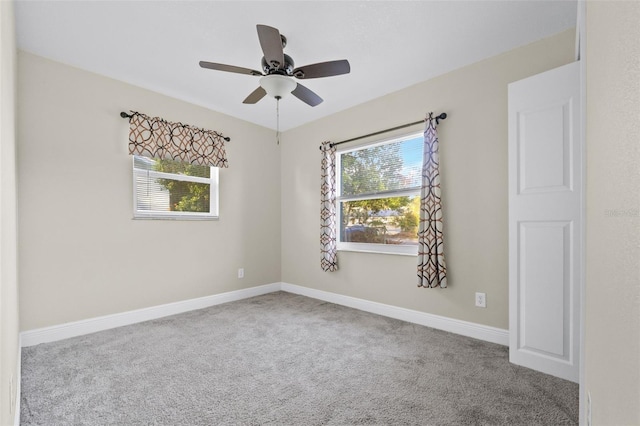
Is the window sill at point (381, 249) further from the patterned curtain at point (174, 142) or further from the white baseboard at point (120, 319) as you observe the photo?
the patterned curtain at point (174, 142)

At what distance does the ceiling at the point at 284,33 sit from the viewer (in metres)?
2.02

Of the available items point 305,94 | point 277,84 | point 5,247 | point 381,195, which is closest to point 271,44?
point 277,84

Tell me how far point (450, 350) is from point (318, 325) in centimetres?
123

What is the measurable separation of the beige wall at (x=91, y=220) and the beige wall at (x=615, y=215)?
11.6ft

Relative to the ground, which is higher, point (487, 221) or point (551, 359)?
point (487, 221)

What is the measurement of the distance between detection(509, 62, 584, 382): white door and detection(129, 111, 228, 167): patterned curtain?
3148mm

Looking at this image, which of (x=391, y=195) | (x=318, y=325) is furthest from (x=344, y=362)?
(x=391, y=195)

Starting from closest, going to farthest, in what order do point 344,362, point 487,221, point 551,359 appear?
point 551,359 → point 344,362 → point 487,221

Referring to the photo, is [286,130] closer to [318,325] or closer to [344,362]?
[318,325]

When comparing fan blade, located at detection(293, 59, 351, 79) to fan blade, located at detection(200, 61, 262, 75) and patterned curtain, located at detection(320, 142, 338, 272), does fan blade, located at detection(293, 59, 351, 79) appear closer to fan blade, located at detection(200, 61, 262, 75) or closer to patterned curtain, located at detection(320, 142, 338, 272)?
fan blade, located at detection(200, 61, 262, 75)

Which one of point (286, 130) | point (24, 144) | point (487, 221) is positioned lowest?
point (487, 221)

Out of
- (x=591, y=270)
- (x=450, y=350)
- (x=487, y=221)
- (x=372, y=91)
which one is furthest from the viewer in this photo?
(x=372, y=91)

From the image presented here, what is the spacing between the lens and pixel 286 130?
4.52m

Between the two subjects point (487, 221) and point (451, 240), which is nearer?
point (487, 221)
